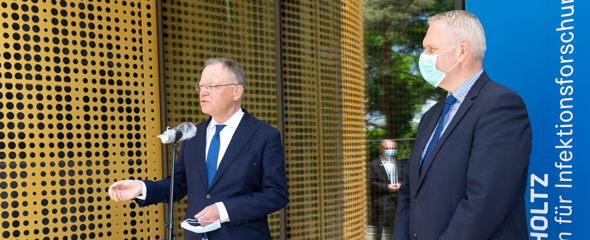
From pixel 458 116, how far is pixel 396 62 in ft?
7.35

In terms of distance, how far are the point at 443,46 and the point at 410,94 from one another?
76.8 inches

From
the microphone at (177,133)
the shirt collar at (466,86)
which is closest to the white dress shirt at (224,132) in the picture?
the microphone at (177,133)

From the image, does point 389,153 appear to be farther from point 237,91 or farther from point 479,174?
point 479,174

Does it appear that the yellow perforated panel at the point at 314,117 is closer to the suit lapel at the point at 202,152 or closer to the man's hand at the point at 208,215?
the suit lapel at the point at 202,152

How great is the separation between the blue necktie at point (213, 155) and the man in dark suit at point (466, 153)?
1117 millimetres

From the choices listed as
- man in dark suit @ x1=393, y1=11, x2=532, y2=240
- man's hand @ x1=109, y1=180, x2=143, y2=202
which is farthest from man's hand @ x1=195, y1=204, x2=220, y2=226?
man in dark suit @ x1=393, y1=11, x2=532, y2=240

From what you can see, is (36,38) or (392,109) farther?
(392,109)

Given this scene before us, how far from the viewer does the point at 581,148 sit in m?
2.56

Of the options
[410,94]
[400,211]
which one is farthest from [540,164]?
[410,94]

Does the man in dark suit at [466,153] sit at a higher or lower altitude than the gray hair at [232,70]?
lower

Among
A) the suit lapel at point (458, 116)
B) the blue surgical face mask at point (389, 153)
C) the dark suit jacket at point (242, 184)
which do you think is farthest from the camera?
the blue surgical face mask at point (389, 153)

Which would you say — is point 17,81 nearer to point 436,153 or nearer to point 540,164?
point 436,153

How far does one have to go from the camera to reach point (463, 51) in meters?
2.07

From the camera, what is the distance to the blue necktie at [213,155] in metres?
2.59
